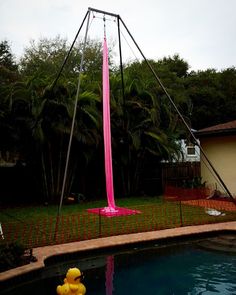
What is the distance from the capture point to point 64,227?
1084cm

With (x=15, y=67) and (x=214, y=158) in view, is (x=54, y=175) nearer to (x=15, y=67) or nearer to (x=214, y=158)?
(x=214, y=158)

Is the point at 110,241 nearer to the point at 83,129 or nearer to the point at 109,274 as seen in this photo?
the point at 109,274

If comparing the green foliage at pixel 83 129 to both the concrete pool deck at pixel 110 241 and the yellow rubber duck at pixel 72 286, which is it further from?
the yellow rubber duck at pixel 72 286

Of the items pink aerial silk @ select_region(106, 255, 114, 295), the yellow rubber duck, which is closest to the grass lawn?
pink aerial silk @ select_region(106, 255, 114, 295)

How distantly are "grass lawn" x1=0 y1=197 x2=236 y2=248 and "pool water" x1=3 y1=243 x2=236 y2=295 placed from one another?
3.92 ft

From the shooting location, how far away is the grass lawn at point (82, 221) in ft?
31.8

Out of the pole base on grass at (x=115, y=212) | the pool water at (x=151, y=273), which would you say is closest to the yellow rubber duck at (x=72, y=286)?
the pool water at (x=151, y=273)

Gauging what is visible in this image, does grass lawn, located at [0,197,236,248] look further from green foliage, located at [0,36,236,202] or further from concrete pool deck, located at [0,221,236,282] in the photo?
green foliage, located at [0,36,236,202]

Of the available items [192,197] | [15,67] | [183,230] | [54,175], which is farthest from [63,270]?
[15,67]

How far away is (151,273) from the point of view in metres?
7.88

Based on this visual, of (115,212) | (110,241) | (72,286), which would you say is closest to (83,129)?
(115,212)

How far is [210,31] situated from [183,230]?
1151 cm

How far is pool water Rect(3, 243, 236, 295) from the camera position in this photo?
6.96 metres

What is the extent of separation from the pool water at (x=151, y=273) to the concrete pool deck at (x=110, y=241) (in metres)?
0.22
